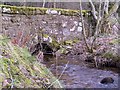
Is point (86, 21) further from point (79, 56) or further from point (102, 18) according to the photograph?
point (79, 56)

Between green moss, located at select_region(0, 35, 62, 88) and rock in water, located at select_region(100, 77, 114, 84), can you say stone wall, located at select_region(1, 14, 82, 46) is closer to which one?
rock in water, located at select_region(100, 77, 114, 84)

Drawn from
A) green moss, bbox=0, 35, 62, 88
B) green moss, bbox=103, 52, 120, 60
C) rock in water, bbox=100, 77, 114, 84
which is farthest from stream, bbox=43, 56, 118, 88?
green moss, bbox=0, 35, 62, 88

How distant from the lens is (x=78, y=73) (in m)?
5.96

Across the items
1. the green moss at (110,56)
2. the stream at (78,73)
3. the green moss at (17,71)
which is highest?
the green moss at (17,71)

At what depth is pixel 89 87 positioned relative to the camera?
4754mm

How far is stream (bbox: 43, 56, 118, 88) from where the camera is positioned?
16.3 feet

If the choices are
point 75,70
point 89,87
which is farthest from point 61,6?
point 89,87

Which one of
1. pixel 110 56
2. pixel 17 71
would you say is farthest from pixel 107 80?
pixel 17 71

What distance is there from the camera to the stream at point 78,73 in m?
4.96

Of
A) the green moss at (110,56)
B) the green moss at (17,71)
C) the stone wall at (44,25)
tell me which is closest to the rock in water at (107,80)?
the green moss at (110,56)

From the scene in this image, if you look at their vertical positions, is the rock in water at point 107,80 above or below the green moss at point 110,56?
below

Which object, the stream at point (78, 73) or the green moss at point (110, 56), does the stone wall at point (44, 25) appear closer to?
the stream at point (78, 73)

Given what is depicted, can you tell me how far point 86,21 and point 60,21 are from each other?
1008mm

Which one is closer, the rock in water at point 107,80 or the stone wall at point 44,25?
the rock in water at point 107,80
